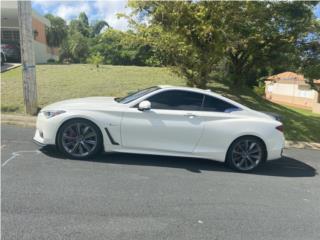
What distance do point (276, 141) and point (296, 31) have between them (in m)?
9.65

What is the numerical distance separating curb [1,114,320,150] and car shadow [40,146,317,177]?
2.16m

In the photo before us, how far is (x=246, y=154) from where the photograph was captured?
258 inches

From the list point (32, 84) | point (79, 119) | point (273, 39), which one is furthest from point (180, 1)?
point (273, 39)

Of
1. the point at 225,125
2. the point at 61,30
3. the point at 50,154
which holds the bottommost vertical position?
the point at 50,154

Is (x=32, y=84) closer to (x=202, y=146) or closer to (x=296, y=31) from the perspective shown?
(x=202, y=146)

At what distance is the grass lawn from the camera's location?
10938mm

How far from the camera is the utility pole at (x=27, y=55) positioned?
9.40 m

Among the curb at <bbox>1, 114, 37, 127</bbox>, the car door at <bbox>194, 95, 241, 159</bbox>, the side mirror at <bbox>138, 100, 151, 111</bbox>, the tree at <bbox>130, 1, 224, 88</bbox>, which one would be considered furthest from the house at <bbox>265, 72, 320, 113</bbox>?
the side mirror at <bbox>138, 100, 151, 111</bbox>

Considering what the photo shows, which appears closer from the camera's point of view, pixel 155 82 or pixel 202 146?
pixel 202 146

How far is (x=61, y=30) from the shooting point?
4950 centimetres

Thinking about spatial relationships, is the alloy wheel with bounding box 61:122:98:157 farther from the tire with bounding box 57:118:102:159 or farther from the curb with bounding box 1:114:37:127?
the curb with bounding box 1:114:37:127

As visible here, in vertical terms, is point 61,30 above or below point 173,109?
above

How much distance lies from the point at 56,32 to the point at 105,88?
3875 centimetres

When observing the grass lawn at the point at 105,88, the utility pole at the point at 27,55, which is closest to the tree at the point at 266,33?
the grass lawn at the point at 105,88
